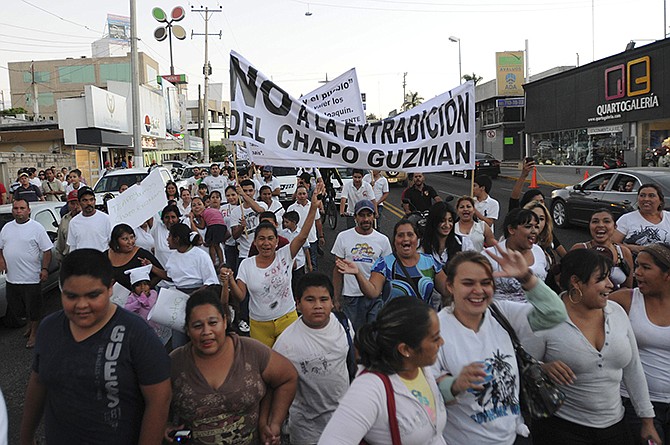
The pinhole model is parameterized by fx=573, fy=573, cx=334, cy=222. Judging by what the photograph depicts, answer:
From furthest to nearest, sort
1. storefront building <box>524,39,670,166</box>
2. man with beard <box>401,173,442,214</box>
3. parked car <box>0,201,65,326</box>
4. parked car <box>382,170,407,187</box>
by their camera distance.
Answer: parked car <box>382,170,407,187</box>, storefront building <box>524,39,670,166</box>, man with beard <box>401,173,442,214</box>, parked car <box>0,201,65,326</box>

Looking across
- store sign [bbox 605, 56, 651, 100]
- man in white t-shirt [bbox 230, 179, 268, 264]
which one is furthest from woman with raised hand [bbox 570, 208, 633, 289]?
store sign [bbox 605, 56, 651, 100]

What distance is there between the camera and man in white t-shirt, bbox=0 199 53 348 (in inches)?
269

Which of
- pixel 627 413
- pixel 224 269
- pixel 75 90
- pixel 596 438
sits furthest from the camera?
pixel 75 90

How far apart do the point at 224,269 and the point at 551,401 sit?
2658 mm

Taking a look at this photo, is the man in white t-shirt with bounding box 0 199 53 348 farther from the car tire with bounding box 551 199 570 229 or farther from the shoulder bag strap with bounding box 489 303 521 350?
the car tire with bounding box 551 199 570 229

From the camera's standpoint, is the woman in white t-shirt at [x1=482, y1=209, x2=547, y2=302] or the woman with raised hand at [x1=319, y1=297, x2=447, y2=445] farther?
the woman in white t-shirt at [x1=482, y1=209, x2=547, y2=302]

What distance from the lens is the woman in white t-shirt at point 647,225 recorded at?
584 centimetres

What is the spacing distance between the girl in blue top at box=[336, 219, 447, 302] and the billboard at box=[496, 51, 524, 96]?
4093cm

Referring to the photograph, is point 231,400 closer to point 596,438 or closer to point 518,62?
point 596,438

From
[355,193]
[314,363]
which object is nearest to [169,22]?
[355,193]

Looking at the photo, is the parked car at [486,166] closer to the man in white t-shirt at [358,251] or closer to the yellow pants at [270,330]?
the man in white t-shirt at [358,251]

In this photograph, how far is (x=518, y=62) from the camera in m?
42.4

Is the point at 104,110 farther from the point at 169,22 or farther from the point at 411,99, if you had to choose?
the point at 411,99

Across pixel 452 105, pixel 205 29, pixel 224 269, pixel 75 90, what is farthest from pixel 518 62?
pixel 75 90
